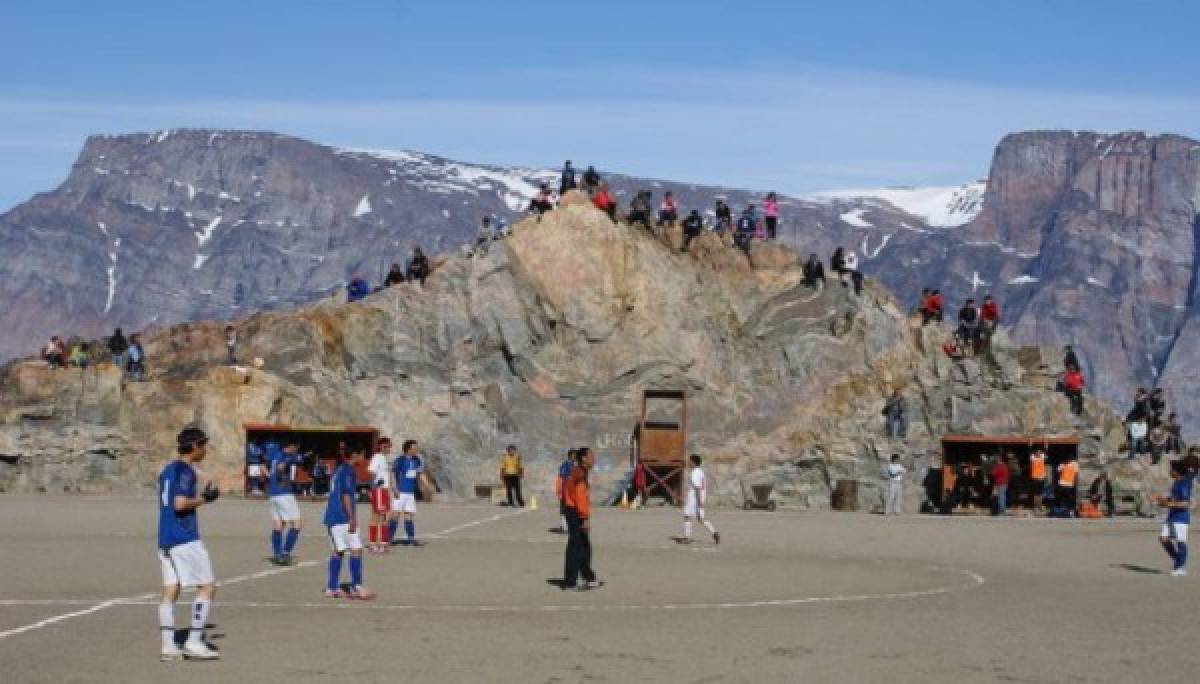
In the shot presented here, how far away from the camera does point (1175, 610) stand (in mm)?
22266

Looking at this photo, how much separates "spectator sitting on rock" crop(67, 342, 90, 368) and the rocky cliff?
45.5 inches

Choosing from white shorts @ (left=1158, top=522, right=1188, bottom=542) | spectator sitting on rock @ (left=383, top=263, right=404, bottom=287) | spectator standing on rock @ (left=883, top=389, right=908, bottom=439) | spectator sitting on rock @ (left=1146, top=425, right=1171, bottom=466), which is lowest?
white shorts @ (left=1158, top=522, right=1188, bottom=542)

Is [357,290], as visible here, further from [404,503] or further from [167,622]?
[167,622]

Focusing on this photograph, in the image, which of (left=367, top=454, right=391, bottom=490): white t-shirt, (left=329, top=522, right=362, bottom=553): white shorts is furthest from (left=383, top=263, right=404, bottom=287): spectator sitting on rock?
(left=329, top=522, right=362, bottom=553): white shorts

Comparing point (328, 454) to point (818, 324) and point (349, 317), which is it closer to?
point (349, 317)

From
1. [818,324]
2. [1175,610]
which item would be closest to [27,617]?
[1175,610]

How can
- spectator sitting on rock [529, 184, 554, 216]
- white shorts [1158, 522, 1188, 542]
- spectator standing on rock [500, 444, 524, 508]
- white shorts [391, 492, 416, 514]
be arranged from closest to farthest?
white shorts [1158, 522, 1188, 542], white shorts [391, 492, 416, 514], spectator standing on rock [500, 444, 524, 508], spectator sitting on rock [529, 184, 554, 216]

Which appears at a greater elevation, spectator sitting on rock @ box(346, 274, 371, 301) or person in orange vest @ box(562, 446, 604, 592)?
spectator sitting on rock @ box(346, 274, 371, 301)

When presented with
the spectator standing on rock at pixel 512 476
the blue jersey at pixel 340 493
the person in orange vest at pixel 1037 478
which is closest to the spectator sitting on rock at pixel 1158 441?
the person in orange vest at pixel 1037 478

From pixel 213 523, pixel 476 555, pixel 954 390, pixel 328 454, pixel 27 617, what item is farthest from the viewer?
pixel 954 390

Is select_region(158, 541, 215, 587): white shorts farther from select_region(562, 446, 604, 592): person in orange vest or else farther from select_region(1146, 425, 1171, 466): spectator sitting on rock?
select_region(1146, 425, 1171, 466): spectator sitting on rock

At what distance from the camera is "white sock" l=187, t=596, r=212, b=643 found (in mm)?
17062

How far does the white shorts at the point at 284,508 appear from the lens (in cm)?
2769

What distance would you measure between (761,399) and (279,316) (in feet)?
53.2
